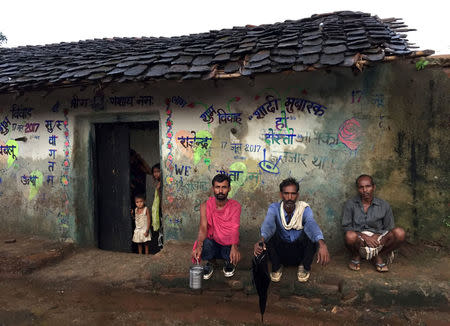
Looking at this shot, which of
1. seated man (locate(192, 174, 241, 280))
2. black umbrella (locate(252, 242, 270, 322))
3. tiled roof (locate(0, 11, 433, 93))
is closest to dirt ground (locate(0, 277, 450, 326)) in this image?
black umbrella (locate(252, 242, 270, 322))

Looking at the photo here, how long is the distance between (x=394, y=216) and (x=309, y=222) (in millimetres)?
1402

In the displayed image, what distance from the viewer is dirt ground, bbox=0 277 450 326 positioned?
3.24m

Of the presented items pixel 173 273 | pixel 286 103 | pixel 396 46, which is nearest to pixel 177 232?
pixel 173 273

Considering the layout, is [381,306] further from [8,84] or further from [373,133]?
[8,84]

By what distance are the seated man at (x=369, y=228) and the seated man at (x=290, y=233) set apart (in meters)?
0.56

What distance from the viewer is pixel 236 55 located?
13.9 feet

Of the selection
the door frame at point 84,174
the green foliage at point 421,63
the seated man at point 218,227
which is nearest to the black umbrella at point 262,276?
the seated man at point 218,227

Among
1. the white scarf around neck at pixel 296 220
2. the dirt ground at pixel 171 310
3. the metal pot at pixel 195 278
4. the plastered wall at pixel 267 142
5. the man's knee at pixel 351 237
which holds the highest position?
the plastered wall at pixel 267 142

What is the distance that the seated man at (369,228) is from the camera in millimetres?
3686

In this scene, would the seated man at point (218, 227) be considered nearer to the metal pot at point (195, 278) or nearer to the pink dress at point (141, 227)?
the metal pot at point (195, 278)

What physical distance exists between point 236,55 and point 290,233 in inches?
91.4

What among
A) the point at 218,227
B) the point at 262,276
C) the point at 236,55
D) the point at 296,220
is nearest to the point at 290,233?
the point at 296,220

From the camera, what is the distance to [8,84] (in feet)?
16.0

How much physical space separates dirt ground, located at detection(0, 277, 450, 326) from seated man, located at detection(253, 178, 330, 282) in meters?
0.38
